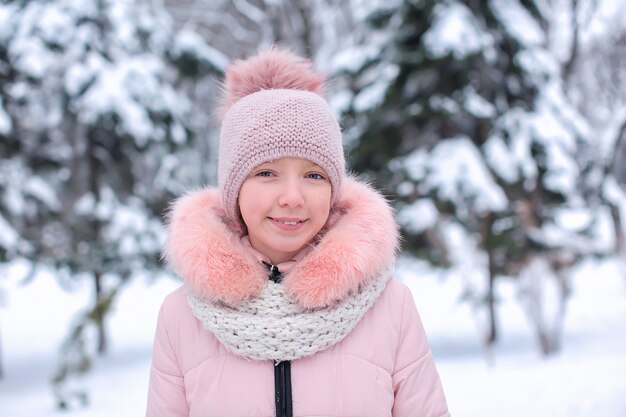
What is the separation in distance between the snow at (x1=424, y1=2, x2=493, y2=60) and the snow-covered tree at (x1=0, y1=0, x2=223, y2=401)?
10.4ft

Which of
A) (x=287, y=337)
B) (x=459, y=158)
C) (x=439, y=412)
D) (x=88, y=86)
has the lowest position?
(x=439, y=412)

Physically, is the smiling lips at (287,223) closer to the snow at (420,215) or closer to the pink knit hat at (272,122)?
the pink knit hat at (272,122)

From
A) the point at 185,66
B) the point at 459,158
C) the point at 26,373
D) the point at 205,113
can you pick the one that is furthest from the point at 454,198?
the point at 205,113

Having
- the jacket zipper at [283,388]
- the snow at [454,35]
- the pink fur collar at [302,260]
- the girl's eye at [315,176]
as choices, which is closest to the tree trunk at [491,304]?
the snow at [454,35]

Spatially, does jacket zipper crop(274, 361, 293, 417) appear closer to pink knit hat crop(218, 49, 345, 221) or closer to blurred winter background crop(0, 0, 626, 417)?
pink knit hat crop(218, 49, 345, 221)

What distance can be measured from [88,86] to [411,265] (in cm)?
447

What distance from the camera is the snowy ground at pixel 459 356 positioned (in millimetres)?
5066

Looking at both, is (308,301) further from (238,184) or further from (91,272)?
(91,272)

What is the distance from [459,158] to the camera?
7121 millimetres

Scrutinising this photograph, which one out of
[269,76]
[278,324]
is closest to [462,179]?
[269,76]

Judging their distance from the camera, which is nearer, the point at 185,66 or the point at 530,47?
the point at 530,47

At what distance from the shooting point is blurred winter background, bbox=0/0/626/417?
705 centimetres

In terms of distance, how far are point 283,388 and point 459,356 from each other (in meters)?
6.57

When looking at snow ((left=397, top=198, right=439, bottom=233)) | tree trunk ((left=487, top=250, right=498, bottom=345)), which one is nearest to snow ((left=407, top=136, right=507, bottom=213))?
snow ((left=397, top=198, right=439, bottom=233))
